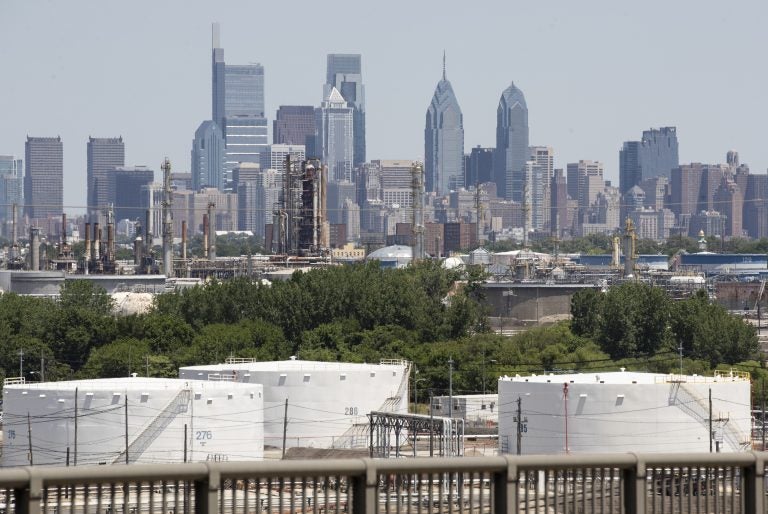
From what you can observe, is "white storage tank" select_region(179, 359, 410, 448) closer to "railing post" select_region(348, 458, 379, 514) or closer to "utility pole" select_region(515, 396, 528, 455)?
"utility pole" select_region(515, 396, 528, 455)

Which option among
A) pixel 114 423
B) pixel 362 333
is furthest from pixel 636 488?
pixel 362 333

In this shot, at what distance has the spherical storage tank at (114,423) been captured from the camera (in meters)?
55.4

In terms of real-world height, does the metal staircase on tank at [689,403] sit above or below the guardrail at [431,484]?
below

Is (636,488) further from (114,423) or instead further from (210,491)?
(114,423)

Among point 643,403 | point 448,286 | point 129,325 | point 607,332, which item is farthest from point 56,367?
point 448,286

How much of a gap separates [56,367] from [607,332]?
1317 inches

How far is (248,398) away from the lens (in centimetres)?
5931

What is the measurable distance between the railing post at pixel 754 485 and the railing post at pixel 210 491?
12.5 ft

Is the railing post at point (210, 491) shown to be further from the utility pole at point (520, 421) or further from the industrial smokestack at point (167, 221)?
the industrial smokestack at point (167, 221)

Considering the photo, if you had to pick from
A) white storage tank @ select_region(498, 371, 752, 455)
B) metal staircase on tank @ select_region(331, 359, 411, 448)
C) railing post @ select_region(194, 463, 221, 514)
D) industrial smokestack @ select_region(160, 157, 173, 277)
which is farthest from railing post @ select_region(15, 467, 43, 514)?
industrial smokestack @ select_region(160, 157, 173, 277)

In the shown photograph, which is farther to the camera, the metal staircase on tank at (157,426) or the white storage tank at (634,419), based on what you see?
the white storage tank at (634,419)

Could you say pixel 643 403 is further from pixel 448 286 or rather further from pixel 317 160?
pixel 317 160

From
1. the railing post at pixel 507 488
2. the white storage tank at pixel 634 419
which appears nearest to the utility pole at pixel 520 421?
the white storage tank at pixel 634 419

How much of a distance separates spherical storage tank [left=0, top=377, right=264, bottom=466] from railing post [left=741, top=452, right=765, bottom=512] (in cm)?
4357
